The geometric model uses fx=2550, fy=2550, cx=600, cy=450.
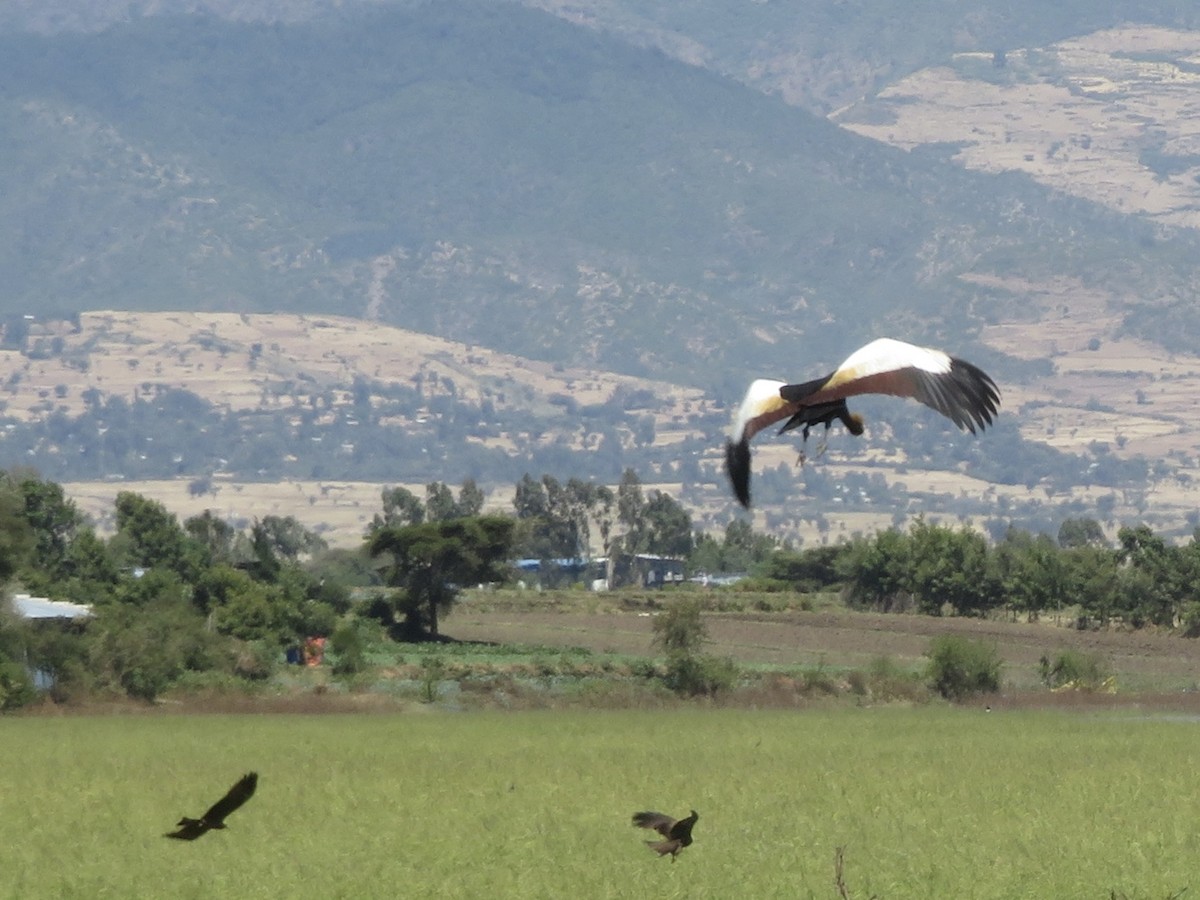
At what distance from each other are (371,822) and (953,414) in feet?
90.9

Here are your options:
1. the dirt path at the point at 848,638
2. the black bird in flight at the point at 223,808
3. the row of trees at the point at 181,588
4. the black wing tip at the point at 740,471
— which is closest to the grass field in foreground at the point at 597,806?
the row of trees at the point at 181,588

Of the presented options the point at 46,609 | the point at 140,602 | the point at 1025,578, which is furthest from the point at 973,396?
the point at 1025,578

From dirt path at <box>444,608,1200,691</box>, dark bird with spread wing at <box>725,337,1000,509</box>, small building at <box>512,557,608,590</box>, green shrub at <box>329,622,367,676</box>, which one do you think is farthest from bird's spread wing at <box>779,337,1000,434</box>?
small building at <box>512,557,608,590</box>

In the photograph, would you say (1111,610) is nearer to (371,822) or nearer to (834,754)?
(834,754)

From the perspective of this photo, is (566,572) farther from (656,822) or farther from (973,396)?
(973,396)

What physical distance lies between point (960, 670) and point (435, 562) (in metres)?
26.8

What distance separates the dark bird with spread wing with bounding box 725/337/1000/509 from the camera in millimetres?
11648

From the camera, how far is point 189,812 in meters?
40.4

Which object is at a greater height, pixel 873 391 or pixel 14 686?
pixel 873 391

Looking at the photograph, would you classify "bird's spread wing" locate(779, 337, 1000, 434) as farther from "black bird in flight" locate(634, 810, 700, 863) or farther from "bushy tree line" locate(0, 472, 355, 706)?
"bushy tree line" locate(0, 472, 355, 706)

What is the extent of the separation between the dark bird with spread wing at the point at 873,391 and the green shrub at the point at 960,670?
62.4 m

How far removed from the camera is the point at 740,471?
12.1 metres

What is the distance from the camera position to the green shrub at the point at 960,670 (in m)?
73.6

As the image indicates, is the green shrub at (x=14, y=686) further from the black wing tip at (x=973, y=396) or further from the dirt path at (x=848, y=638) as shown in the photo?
the black wing tip at (x=973, y=396)
